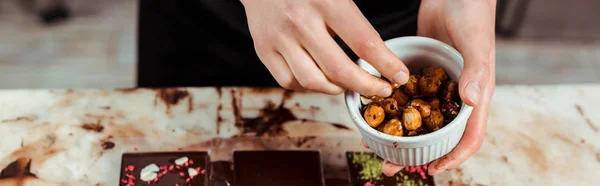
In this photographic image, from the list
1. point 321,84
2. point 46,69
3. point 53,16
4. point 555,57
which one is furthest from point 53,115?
point 555,57

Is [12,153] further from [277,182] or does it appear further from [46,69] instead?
[46,69]

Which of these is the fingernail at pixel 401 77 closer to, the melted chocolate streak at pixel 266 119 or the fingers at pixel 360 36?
the fingers at pixel 360 36

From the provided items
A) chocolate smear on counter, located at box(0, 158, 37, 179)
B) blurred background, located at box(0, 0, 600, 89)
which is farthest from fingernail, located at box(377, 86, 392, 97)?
blurred background, located at box(0, 0, 600, 89)

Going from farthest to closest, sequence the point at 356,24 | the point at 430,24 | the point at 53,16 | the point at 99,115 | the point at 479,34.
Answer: the point at 53,16, the point at 99,115, the point at 430,24, the point at 479,34, the point at 356,24

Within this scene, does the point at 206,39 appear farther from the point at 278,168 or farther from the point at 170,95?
the point at 278,168

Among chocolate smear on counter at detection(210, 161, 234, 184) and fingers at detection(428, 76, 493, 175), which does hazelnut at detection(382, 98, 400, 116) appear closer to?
fingers at detection(428, 76, 493, 175)

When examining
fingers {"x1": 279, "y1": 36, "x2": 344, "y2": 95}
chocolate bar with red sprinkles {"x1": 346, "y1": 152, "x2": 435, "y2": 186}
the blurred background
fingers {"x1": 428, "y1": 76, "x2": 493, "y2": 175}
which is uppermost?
fingers {"x1": 279, "y1": 36, "x2": 344, "y2": 95}
